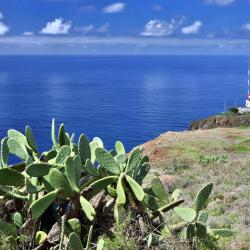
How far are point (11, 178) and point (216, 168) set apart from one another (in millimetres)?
14215

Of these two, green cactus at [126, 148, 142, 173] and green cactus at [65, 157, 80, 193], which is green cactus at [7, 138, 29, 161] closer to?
green cactus at [65, 157, 80, 193]

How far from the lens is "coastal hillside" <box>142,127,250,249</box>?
40.8ft

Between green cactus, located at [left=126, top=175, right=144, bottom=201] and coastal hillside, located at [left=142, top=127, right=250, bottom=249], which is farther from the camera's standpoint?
coastal hillside, located at [left=142, top=127, right=250, bottom=249]

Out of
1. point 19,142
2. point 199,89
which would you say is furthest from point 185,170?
point 199,89

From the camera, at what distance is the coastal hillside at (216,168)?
12430 millimetres

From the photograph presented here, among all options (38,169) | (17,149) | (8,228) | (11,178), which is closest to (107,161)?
(38,169)

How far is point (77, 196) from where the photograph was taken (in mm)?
8234

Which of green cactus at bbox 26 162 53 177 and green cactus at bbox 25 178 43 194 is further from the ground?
green cactus at bbox 26 162 53 177

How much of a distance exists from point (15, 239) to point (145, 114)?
10180cm

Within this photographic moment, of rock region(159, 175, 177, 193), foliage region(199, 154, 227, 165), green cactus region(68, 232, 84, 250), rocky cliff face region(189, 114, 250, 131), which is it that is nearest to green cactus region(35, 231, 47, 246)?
green cactus region(68, 232, 84, 250)

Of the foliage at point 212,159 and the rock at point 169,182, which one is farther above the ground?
the rock at point 169,182

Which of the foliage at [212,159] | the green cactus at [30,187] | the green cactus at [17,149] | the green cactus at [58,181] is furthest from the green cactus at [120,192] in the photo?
the foliage at [212,159]

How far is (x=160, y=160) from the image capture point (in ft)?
83.4

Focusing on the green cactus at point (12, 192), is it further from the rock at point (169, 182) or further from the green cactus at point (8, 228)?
the rock at point (169, 182)
